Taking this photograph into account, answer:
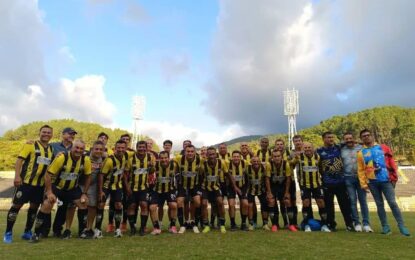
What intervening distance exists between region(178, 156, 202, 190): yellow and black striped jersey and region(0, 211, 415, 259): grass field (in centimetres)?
148

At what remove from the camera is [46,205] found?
23.8ft

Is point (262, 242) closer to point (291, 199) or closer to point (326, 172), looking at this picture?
point (291, 199)

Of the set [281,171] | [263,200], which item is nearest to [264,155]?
[281,171]

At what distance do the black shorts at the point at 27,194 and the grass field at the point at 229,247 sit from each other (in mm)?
860

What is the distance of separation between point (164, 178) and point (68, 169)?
237cm

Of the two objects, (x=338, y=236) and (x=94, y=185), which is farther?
(x=94, y=185)

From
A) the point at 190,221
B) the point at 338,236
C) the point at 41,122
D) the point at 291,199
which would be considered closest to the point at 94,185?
the point at 190,221

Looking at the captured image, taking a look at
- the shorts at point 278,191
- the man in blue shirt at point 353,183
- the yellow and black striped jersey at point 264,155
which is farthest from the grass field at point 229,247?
the yellow and black striped jersey at point 264,155

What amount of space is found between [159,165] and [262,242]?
Result: 3.40 meters

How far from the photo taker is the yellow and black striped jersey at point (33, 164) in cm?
738

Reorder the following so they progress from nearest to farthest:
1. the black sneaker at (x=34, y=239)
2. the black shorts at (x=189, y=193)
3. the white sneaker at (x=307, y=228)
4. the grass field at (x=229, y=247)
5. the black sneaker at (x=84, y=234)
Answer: the grass field at (x=229, y=247)
the black sneaker at (x=34, y=239)
the black sneaker at (x=84, y=234)
the white sneaker at (x=307, y=228)
the black shorts at (x=189, y=193)

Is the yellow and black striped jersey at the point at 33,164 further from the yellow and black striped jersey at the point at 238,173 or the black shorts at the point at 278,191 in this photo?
the black shorts at the point at 278,191

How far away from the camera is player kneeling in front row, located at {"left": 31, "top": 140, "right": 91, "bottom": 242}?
23.6 ft

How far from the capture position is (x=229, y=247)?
6.14 m
